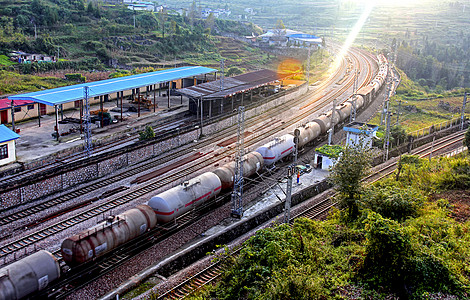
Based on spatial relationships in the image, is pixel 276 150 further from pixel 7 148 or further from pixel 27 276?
pixel 7 148

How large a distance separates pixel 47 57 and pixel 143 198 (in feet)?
181

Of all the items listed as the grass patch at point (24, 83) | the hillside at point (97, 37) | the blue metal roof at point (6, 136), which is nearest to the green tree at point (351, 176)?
the blue metal roof at point (6, 136)

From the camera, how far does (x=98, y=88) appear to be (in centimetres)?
4878

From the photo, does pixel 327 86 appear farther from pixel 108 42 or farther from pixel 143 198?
pixel 143 198

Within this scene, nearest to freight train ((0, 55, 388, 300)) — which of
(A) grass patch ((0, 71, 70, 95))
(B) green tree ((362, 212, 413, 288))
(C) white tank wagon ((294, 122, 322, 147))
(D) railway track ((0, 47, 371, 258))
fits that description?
(C) white tank wagon ((294, 122, 322, 147))

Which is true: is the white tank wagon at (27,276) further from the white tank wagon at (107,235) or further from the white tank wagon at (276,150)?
the white tank wagon at (276,150)

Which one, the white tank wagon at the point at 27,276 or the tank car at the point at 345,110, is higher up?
the tank car at the point at 345,110

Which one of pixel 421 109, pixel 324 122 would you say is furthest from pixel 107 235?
pixel 421 109

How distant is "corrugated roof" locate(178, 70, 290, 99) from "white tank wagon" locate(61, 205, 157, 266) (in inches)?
1131

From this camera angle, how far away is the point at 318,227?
82.3 ft

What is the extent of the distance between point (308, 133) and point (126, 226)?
78.7ft

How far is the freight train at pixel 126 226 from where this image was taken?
64.6 ft

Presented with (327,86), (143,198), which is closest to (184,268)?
(143,198)

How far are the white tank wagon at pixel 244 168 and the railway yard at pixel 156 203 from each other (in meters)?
0.10
